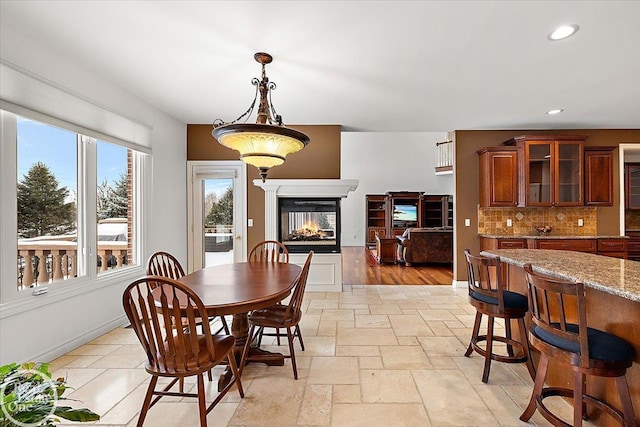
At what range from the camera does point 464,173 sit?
524 centimetres

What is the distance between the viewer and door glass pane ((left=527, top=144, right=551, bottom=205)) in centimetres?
482

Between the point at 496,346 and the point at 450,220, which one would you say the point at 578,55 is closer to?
the point at 496,346

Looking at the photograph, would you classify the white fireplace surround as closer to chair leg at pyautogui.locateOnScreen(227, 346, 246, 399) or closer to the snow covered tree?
the snow covered tree

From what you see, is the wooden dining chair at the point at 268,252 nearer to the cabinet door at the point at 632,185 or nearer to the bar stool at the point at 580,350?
the bar stool at the point at 580,350

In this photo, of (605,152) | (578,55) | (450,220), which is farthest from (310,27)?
(450,220)

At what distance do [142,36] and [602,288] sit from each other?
11.3 ft

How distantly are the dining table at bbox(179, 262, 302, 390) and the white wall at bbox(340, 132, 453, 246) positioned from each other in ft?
28.9

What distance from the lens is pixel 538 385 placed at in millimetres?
1860

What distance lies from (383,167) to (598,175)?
731 cm

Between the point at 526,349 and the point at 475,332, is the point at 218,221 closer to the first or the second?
the point at 475,332

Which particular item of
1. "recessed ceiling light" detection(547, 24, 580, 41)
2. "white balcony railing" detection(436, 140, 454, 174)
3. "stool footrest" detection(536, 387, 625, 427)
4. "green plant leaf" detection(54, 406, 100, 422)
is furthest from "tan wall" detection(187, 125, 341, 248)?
"white balcony railing" detection(436, 140, 454, 174)

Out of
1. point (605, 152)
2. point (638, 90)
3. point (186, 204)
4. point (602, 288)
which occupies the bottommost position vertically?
point (602, 288)

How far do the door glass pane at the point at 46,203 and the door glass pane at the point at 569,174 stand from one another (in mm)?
6266

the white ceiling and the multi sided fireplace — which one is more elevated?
the white ceiling
